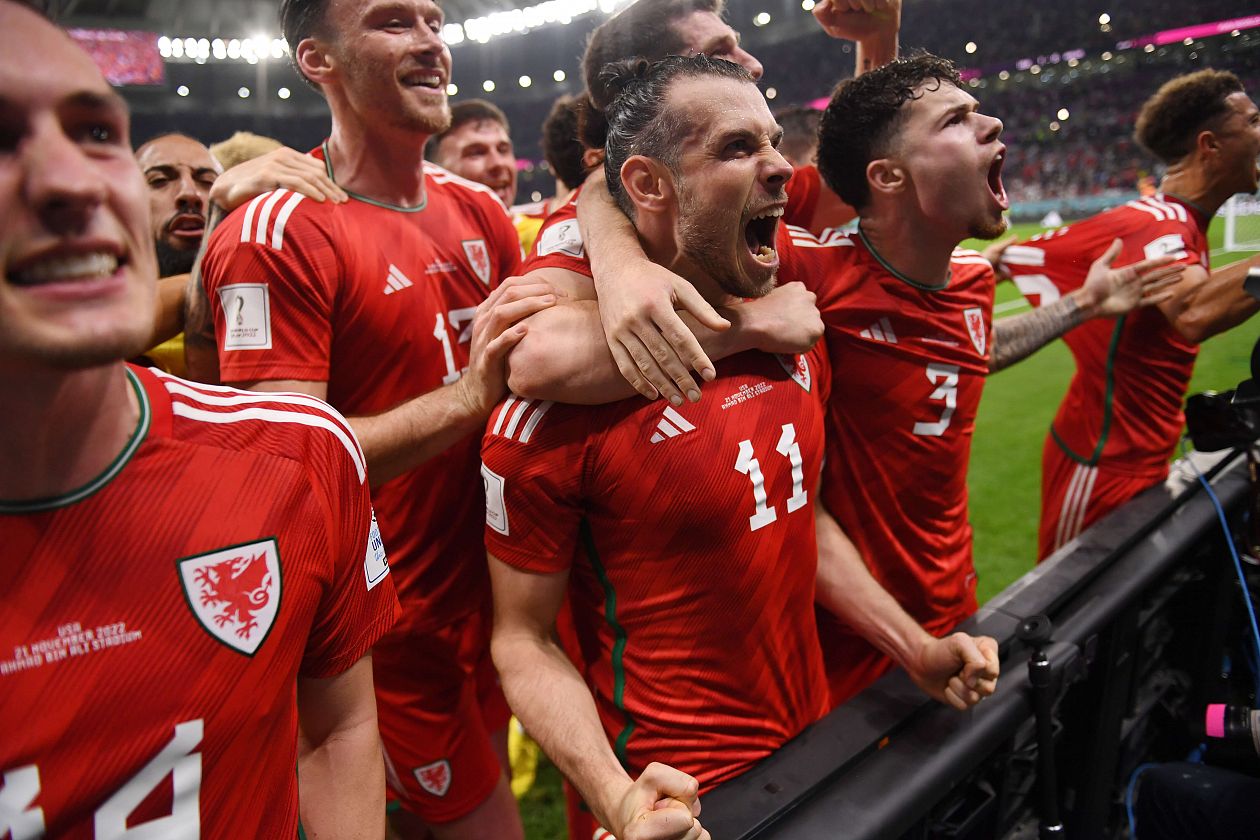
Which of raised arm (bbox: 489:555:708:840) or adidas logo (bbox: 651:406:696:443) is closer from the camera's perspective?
raised arm (bbox: 489:555:708:840)

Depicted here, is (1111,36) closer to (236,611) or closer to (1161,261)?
(1161,261)

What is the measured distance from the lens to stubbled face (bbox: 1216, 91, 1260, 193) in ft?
7.91

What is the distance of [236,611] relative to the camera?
899 mm

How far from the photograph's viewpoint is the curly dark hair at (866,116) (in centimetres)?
183

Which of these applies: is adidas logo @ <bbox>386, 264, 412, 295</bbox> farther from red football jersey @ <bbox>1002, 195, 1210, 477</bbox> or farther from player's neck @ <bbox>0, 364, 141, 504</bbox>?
red football jersey @ <bbox>1002, 195, 1210, 477</bbox>

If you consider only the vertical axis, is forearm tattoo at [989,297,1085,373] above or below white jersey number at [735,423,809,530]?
above

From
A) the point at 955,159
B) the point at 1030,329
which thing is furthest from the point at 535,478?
the point at 1030,329

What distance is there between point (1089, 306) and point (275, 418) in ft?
7.46

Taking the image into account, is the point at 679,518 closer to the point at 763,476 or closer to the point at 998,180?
the point at 763,476

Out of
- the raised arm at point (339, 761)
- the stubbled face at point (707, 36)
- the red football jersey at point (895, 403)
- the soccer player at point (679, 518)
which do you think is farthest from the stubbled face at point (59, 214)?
the red football jersey at point (895, 403)

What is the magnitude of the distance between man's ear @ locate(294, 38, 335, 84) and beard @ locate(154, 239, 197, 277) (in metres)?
0.62

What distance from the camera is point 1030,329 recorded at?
2.31 m

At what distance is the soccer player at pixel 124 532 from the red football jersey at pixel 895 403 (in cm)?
125

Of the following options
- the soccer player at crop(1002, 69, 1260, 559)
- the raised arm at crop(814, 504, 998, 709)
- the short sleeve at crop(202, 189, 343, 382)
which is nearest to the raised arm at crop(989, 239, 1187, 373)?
the soccer player at crop(1002, 69, 1260, 559)
